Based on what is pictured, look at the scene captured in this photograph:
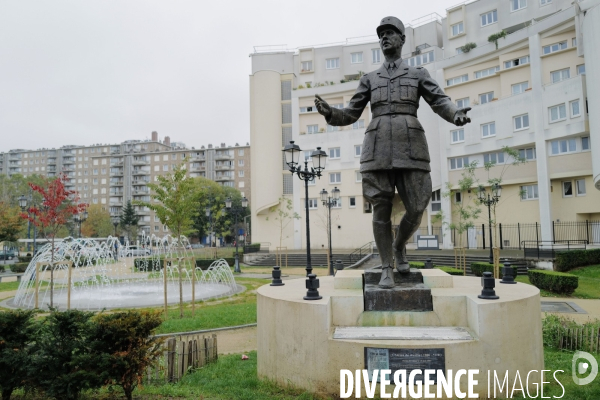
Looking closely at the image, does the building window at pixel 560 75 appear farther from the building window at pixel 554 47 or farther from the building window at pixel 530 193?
the building window at pixel 530 193

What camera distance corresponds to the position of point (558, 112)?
2808 cm

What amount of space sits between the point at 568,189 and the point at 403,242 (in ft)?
94.0

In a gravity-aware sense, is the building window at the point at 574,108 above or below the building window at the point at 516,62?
below

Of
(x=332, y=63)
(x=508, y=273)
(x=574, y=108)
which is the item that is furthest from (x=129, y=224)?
(x=508, y=273)

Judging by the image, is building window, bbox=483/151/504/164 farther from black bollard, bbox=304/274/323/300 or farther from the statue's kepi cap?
black bollard, bbox=304/274/323/300

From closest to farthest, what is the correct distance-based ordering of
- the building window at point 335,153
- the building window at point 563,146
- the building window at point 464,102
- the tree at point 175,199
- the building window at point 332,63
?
the tree at point 175,199 < the building window at point 563,146 < the building window at point 464,102 < the building window at point 335,153 < the building window at point 332,63

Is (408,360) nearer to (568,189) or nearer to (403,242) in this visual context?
(403,242)

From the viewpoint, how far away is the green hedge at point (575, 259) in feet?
66.2

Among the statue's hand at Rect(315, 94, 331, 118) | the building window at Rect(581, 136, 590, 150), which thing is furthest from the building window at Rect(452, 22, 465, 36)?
the statue's hand at Rect(315, 94, 331, 118)

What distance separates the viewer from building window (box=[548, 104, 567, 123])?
27.7 metres

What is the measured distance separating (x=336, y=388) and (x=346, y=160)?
38.1 meters

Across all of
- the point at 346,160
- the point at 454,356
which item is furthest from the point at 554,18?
the point at 454,356

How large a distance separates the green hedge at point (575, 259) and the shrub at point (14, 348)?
21702 mm

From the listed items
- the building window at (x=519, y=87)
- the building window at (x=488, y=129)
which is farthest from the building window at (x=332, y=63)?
the building window at (x=519, y=87)
